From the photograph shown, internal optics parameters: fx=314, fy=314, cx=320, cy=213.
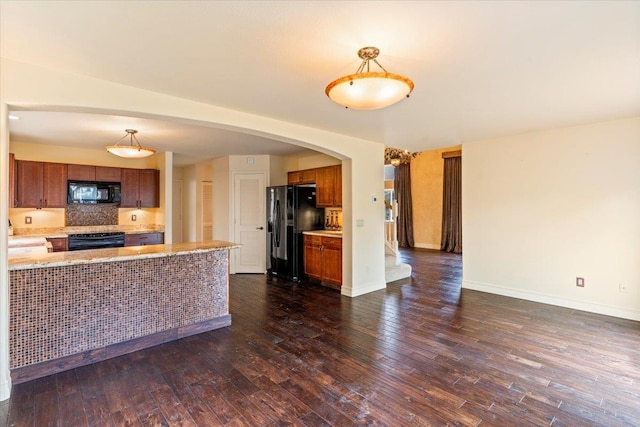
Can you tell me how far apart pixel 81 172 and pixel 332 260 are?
15.9ft

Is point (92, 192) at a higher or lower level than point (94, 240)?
higher

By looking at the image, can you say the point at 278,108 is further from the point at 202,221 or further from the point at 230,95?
the point at 202,221

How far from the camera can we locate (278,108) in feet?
11.1

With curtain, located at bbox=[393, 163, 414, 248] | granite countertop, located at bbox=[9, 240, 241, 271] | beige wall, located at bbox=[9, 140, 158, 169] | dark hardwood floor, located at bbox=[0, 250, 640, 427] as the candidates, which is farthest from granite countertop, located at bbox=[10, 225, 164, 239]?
→ curtain, located at bbox=[393, 163, 414, 248]

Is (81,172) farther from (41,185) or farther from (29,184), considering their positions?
(29,184)

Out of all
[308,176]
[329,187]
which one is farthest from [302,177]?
[329,187]

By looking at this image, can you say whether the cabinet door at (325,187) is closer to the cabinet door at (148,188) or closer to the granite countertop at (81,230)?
the granite countertop at (81,230)

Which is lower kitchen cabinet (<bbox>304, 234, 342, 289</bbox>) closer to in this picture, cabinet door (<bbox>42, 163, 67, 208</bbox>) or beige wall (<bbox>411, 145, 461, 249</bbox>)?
cabinet door (<bbox>42, 163, 67, 208</bbox>)

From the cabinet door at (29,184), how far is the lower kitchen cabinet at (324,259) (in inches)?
183

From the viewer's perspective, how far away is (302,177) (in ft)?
20.9

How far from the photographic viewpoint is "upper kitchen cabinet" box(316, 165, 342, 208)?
5.55 metres

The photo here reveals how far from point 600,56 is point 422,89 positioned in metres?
1.24

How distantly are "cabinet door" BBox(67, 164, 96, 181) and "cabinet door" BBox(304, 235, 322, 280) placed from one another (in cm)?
415

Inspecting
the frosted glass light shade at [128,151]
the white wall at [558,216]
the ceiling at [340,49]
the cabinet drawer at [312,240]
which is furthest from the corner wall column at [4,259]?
the white wall at [558,216]
